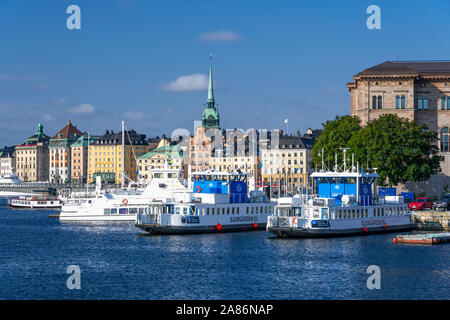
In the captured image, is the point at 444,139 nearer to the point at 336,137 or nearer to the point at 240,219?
the point at 336,137

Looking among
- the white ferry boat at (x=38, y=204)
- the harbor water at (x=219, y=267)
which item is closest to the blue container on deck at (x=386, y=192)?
the harbor water at (x=219, y=267)

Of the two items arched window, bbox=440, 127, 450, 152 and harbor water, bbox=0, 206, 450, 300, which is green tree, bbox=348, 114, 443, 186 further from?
harbor water, bbox=0, 206, 450, 300

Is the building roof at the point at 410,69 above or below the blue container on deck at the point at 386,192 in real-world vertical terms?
above

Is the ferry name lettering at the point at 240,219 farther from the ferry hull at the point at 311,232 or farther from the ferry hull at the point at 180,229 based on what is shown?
the ferry hull at the point at 311,232

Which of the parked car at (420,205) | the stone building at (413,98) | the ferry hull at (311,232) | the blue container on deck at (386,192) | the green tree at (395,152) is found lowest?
the ferry hull at (311,232)

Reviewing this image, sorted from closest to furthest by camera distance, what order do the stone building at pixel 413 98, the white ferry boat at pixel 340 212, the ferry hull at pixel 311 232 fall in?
the ferry hull at pixel 311 232, the white ferry boat at pixel 340 212, the stone building at pixel 413 98

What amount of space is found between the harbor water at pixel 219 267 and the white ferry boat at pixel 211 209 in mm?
1688

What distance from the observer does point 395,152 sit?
96.8 m

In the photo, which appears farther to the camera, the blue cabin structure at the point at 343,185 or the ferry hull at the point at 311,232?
the blue cabin structure at the point at 343,185

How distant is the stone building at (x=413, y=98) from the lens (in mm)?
115312

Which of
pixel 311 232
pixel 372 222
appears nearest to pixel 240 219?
pixel 311 232

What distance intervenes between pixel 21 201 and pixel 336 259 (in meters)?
Answer: 96.0

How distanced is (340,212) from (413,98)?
50087mm

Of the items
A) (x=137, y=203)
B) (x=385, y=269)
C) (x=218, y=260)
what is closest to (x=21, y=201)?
(x=137, y=203)
